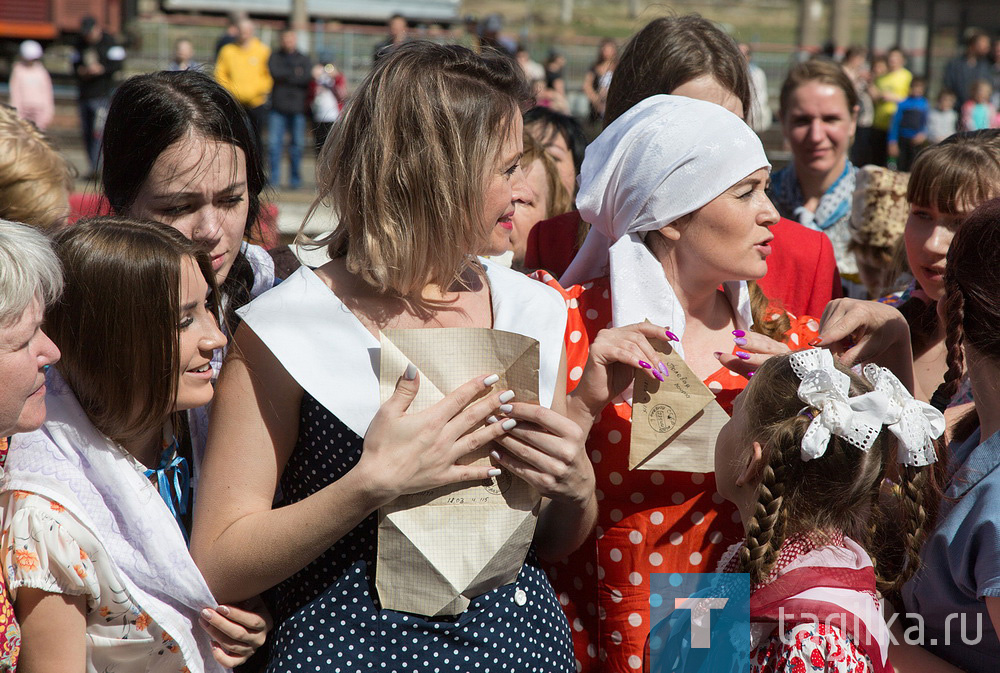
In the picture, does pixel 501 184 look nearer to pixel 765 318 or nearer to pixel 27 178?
pixel 765 318

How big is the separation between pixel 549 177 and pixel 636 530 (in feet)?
6.13

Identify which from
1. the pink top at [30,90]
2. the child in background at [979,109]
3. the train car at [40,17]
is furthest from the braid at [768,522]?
the train car at [40,17]

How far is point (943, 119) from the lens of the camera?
1241 centimetres

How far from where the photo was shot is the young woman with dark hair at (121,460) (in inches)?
71.8

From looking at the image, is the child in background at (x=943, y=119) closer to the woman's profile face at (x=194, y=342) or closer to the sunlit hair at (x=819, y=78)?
the sunlit hair at (x=819, y=78)

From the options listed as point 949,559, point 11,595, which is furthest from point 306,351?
point 949,559

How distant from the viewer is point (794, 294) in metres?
2.93

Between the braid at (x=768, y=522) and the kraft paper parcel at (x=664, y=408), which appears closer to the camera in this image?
the braid at (x=768, y=522)

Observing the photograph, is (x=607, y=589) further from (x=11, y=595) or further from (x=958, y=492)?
(x=11, y=595)

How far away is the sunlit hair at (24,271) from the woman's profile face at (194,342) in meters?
0.26

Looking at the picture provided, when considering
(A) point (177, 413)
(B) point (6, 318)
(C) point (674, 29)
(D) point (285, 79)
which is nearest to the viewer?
(B) point (6, 318)

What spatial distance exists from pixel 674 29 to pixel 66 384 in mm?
2173

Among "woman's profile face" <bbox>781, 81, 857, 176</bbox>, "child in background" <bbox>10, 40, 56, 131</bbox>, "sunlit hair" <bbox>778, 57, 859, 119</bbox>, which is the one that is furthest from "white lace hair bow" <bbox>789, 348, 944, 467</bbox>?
"child in background" <bbox>10, 40, 56, 131</bbox>

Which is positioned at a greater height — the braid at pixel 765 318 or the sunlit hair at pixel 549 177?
the sunlit hair at pixel 549 177
